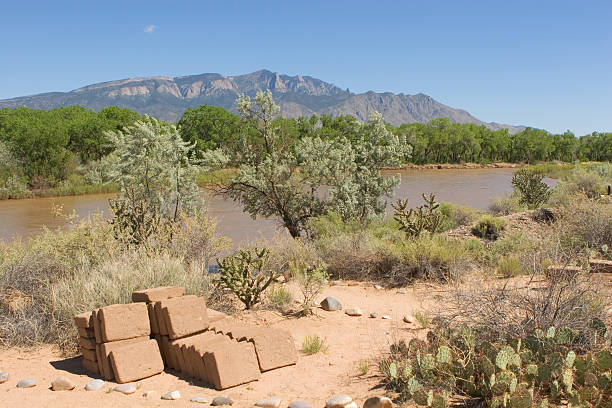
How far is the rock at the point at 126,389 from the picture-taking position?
5.43m

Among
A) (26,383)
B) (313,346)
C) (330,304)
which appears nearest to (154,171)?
(330,304)

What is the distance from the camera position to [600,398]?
4348mm

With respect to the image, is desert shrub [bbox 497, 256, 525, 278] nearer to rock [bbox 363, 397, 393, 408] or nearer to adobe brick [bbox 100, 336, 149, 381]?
rock [bbox 363, 397, 393, 408]

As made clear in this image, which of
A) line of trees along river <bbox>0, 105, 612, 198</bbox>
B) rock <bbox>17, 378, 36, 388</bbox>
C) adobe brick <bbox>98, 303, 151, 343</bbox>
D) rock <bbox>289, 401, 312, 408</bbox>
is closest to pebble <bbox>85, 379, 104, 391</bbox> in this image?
adobe brick <bbox>98, 303, 151, 343</bbox>

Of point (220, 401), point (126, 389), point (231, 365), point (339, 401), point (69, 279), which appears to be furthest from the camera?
point (69, 279)

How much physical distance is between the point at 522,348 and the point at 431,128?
294 ft

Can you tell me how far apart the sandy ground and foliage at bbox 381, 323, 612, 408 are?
0.51 metres

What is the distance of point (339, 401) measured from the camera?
192 inches

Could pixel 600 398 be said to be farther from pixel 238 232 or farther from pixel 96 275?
pixel 238 232

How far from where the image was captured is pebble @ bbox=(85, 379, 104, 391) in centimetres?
553

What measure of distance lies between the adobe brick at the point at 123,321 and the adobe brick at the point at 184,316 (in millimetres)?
279

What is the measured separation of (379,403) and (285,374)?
5.37ft

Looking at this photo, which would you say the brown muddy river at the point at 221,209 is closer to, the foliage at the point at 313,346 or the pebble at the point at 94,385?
the foliage at the point at 313,346

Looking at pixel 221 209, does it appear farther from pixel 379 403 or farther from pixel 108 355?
pixel 379 403
